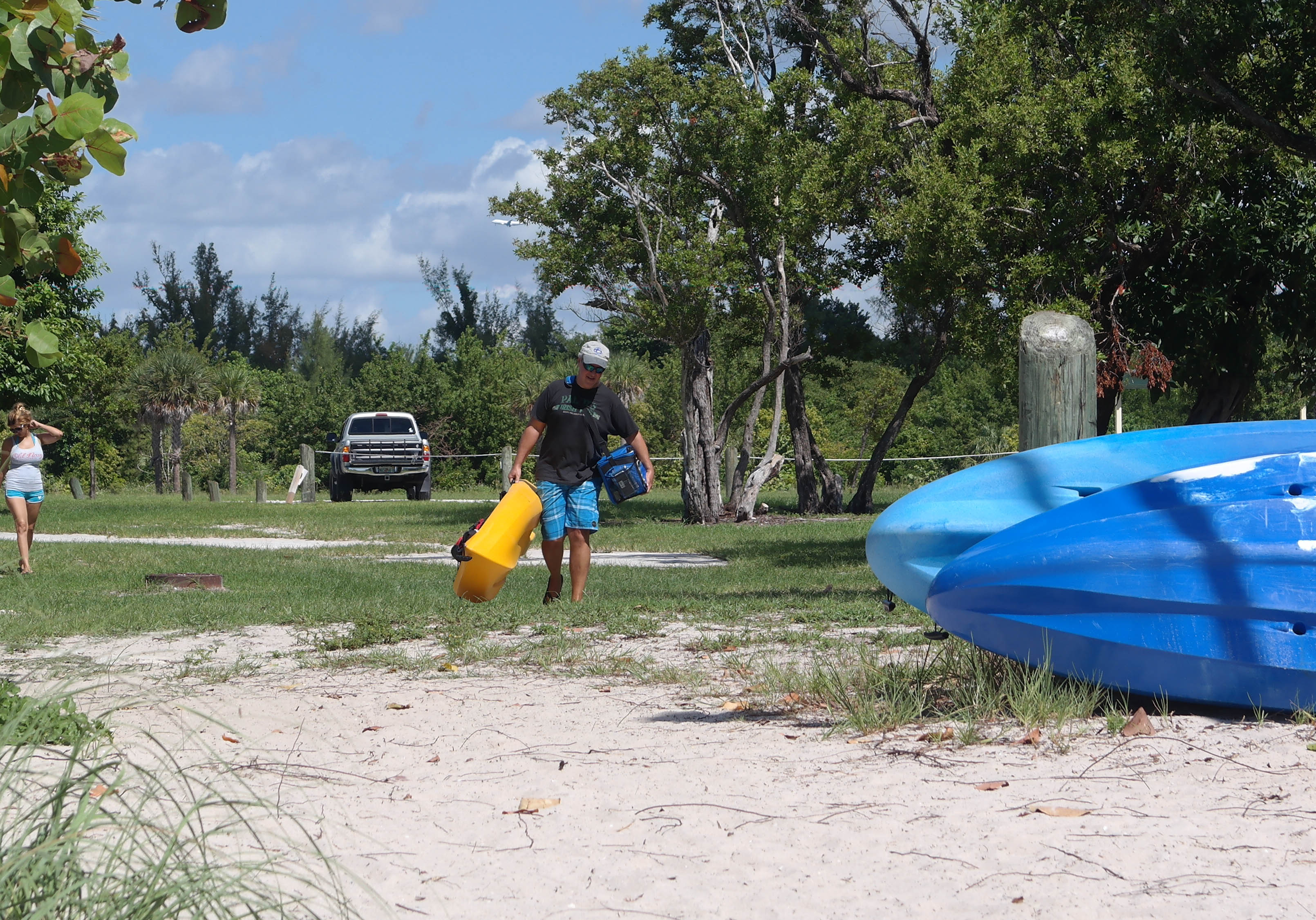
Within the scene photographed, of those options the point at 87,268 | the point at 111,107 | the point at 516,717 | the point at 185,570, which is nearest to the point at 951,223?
the point at 185,570

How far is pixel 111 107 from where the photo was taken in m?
3.81

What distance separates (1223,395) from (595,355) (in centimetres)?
1039

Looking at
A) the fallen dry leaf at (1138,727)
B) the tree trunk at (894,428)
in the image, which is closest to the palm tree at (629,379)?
the tree trunk at (894,428)

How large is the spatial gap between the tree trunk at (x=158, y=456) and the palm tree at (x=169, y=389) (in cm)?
1

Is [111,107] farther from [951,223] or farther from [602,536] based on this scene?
[602,536]

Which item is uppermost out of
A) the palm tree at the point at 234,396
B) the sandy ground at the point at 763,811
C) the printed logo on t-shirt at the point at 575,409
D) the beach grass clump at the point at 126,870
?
the palm tree at the point at 234,396

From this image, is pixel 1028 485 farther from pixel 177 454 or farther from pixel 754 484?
pixel 177 454

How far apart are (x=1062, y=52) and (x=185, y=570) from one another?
1125 centimetres

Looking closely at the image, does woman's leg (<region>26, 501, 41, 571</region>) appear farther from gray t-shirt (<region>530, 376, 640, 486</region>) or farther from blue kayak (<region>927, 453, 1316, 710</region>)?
blue kayak (<region>927, 453, 1316, 710</region>)

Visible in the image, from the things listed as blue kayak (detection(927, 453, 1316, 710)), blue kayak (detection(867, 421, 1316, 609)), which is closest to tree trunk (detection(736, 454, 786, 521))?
blue kayak (detection(867, 421, 1316, 609))

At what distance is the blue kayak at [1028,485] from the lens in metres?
5.54

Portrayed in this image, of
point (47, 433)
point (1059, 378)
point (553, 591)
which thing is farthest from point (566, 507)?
point (47, 433)

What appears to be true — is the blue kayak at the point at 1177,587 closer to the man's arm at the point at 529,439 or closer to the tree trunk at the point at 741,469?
the man's arm at the point at 529,439

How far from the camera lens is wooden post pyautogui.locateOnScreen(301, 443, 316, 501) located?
2919 centimetres
